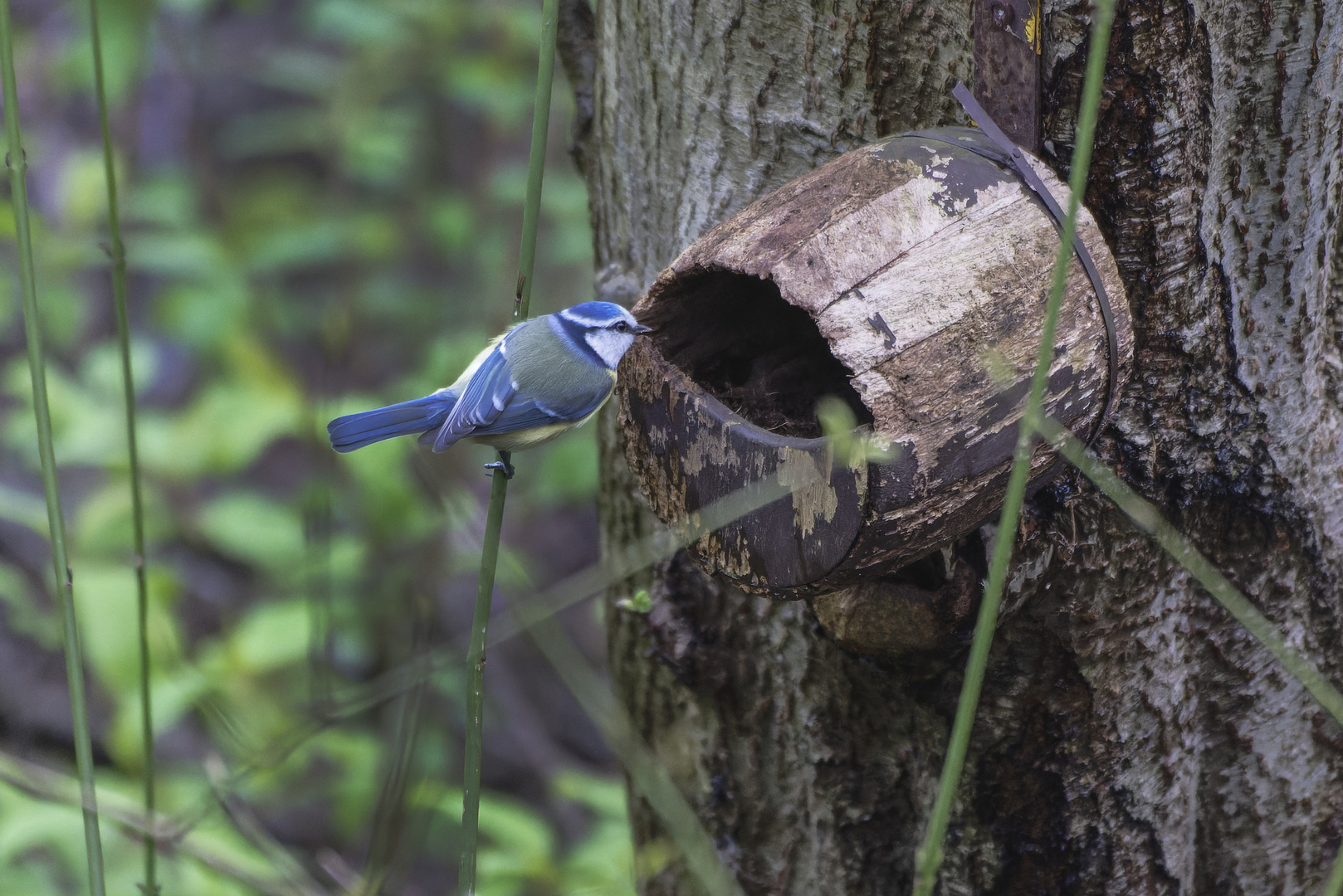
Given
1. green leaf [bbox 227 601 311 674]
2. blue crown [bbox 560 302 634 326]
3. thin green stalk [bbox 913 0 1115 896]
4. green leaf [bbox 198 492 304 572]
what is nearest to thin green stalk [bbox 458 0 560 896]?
blue crown [bbox 560 302 634 326]

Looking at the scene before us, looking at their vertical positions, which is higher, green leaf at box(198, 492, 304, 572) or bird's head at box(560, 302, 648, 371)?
green leaf at box(198, 492, 304, 572)

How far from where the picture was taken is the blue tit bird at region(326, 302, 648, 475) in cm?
176

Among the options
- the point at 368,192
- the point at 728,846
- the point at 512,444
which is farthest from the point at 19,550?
the point at 728,846

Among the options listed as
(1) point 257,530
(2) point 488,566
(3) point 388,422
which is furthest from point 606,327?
(1) point 257,530

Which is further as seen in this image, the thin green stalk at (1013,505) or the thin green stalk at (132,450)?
the thin green stalk at (132,450)

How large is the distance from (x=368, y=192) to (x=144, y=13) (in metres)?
1.22

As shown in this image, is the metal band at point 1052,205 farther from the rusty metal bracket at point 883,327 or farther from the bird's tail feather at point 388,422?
the bird's tail feather at point 388,422

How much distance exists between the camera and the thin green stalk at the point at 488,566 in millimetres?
1013

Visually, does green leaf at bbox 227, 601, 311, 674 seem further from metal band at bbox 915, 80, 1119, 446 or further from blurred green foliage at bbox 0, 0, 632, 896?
metal band at bbox 915, 80, 1119, 446

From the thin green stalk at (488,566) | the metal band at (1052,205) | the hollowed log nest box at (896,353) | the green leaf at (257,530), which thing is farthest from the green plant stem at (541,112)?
the green leaf at (257,530)

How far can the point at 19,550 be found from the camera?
359cm

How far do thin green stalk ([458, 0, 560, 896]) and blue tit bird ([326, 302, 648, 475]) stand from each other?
560 mm

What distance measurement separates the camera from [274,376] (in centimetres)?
313

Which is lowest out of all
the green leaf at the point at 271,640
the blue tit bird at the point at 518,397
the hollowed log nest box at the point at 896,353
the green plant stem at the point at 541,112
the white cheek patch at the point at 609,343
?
the hollowed log nest box at the point at 896,353
